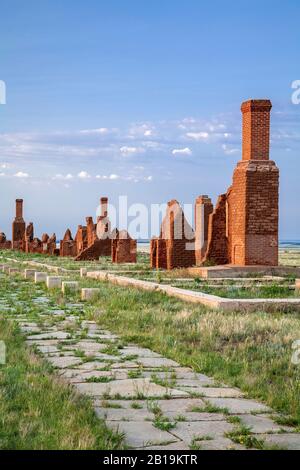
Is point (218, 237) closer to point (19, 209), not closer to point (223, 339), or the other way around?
point (223, 339)

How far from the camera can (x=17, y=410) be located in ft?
21.0

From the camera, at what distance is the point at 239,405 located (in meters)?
7.13

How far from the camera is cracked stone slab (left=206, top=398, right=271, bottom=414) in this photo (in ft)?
22.7

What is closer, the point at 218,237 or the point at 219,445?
the point at 219,445

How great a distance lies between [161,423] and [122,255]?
1335 inches

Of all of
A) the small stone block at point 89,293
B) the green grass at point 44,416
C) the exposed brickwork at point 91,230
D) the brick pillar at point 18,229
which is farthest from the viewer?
the brick pillar at point 18,229

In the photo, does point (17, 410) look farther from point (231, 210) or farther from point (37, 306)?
point (231, 210)

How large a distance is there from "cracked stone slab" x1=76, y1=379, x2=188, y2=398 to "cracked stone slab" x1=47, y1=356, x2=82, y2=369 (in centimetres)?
107

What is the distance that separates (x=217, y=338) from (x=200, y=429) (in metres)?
4.52

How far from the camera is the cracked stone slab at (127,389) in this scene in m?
Result: 7.41

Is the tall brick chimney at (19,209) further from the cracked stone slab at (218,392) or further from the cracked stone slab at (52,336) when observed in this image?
the cracked stone slab at (218,392)

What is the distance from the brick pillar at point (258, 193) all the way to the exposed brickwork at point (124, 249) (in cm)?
1696

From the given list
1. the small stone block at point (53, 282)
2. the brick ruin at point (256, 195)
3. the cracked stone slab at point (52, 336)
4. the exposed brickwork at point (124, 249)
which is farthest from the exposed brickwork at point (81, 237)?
the cracked stone slab at point (52, 336)

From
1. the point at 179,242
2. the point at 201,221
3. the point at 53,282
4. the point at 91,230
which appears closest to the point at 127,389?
the point at 53,282
